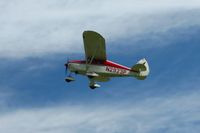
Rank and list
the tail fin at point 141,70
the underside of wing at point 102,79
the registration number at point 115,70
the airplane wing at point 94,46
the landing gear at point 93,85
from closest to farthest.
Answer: the landing gear at point 93,85 < the airplane wing at point 94,46 < the registration number at point 115,70 < the tail fin at point 141,70 < the underside of wing at point 102,79

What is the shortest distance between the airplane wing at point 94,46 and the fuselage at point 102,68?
0.65m

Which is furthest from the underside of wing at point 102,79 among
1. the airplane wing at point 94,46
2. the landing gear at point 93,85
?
the landing gear at point 93,85

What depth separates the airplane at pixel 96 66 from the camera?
64562mm

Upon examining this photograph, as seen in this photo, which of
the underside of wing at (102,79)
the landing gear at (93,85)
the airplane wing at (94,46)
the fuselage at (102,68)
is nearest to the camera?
the landing gear at (93,85)

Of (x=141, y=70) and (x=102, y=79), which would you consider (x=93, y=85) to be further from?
(x=141, y=70)

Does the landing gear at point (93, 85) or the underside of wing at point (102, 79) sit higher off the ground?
the underside of wing at point (102, 79)

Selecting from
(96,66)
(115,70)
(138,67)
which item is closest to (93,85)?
(96,66)

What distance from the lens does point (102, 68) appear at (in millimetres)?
66250

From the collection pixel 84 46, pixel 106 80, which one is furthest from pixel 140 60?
pixel 84 46

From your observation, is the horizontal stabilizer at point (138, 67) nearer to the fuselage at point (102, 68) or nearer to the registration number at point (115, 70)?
the fuselage at point (102, 68)

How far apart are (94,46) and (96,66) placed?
7.37ft

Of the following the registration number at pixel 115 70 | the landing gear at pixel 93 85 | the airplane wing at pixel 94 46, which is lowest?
the landing gear at pixel 93 85

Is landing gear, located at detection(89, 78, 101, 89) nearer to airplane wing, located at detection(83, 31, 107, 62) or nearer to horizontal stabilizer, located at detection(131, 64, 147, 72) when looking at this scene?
airplane wing, located at detection(83, 31, 107, 62)

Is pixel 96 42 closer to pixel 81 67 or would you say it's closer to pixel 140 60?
pixel 81 67
